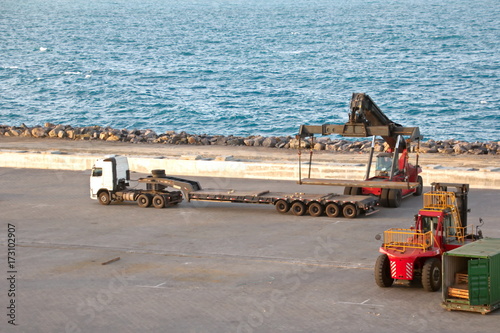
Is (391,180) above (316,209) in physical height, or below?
above

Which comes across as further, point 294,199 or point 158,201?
point 158,201

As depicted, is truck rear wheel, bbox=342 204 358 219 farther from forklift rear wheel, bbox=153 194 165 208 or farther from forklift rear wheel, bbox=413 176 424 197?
forklift rear wheel, bbox=153 194 165 208

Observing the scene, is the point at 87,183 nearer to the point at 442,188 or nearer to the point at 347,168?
the point at 347,168

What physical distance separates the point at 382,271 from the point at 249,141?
3010 cm

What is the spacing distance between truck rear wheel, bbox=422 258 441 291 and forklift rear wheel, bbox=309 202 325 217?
30.4 feet

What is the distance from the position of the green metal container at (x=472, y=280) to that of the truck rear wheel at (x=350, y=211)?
958 centimetres


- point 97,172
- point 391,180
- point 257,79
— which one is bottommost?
point 391,180

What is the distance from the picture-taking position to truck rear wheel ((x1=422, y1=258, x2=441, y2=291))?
64.2 feet

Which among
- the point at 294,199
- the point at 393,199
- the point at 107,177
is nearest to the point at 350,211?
the point at 294,199

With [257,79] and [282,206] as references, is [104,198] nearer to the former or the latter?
[282,206]

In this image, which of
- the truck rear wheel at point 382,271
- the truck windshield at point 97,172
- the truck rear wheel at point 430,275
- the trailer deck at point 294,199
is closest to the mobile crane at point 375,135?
the trailer deck at point 294,199

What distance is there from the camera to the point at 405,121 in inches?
3120

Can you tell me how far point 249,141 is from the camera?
163 feet

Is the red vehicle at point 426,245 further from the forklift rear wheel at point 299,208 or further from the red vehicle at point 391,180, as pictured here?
the forklift rear wheel at point 299,208
